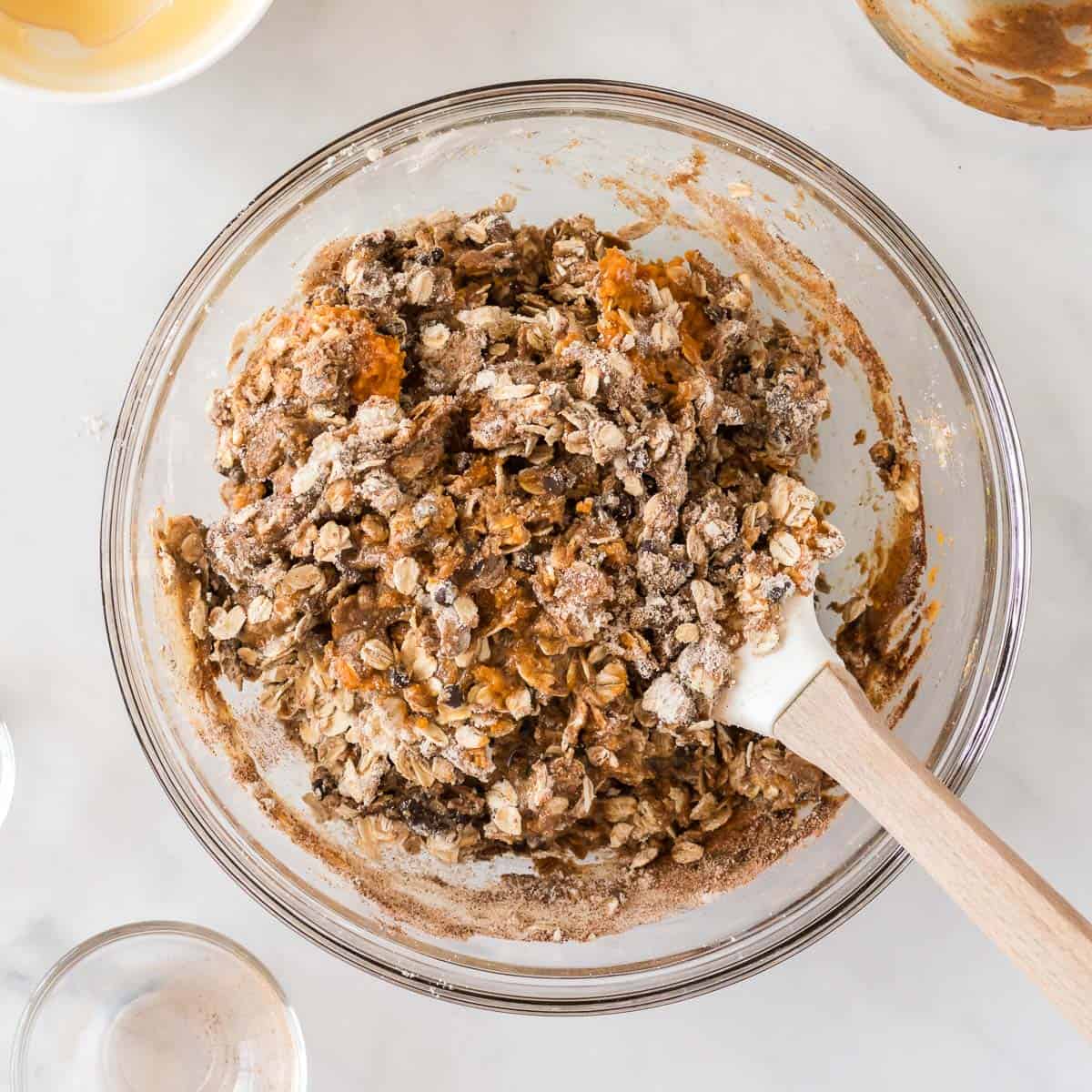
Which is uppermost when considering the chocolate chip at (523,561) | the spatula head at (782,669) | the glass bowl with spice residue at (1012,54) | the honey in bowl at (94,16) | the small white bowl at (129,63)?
the honey in bowl at (94,16)

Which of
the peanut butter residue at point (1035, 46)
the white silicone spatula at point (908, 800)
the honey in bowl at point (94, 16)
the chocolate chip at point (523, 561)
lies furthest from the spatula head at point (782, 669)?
the honey in bowl at point (94, 16)

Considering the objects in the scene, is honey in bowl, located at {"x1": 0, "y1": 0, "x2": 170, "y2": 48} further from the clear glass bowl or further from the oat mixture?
the oat mixture

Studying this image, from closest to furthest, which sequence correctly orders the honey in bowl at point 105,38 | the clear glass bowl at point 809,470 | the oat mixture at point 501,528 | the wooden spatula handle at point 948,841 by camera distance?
the wooden spatula handle at point 948,841 < the oat mixture at point 501,528 < the clear glass bowl at point 809,470 < the honey in bowl at point 105,38

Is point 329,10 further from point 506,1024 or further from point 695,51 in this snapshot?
point 506,1024

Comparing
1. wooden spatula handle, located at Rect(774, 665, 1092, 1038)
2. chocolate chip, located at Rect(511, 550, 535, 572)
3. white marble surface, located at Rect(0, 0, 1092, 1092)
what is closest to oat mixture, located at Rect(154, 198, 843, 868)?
chocolate chip, located at Rect(511, 550, 535, 572)

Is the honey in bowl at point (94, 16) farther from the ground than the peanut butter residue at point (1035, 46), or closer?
farther from the ground

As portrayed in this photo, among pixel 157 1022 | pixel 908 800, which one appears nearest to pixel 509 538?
pixel 908 800

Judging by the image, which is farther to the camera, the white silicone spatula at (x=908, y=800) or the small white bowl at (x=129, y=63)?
the small white bowl at (x=129, y=63)

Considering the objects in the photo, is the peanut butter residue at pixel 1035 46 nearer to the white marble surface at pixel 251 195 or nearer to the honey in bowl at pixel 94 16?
the white marble surface at pixel 251 195
